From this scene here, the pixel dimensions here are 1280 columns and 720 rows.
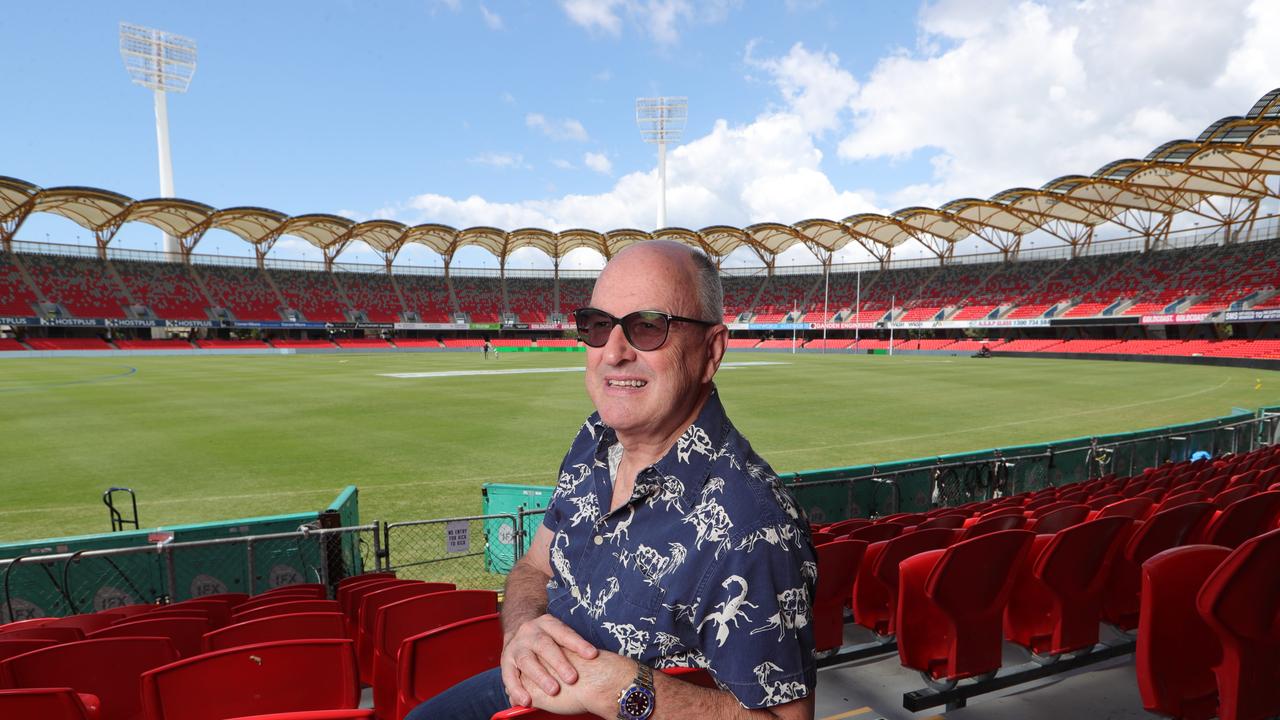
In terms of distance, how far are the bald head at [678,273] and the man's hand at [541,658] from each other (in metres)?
0.93

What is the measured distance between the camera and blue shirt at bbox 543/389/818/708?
4.46 ft

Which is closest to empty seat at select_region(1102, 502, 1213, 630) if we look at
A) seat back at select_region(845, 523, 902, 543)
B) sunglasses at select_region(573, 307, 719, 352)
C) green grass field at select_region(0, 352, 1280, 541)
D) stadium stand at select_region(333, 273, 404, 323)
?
seat back at select_region(845, 523, 902, 543)

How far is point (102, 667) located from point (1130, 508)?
22.2 ft

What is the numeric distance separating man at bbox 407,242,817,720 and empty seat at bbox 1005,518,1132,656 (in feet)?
9.28

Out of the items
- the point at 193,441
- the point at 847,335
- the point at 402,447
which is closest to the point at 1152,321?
the point at 847,335

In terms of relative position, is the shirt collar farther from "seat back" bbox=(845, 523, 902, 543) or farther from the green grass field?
the green grass field

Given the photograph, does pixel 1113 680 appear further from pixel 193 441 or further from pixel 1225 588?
pixel 193 441

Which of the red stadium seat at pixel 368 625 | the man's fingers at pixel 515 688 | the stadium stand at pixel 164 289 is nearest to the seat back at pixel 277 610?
the red stadium seat at pixel 368 625

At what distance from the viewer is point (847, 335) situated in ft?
258

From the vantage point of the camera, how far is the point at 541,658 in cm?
154

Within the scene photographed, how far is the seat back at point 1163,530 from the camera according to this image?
3.75 meters

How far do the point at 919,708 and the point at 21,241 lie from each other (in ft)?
283

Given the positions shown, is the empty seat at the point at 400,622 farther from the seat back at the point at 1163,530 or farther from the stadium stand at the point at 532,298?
the stadium stand at the point at 532,298

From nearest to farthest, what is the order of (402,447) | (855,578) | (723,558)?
(723,558) → (855,578) → (402,447)
